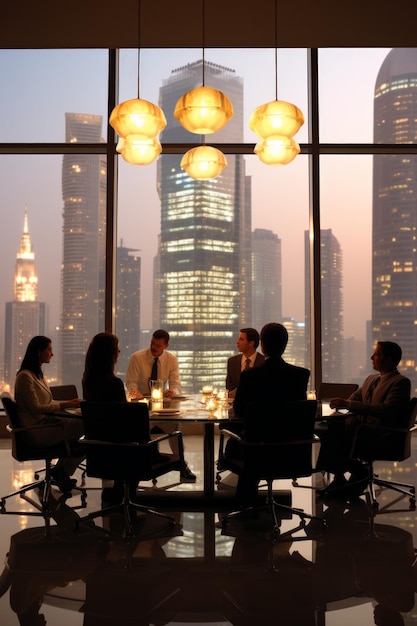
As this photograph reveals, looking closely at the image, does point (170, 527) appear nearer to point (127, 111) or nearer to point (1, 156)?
point (127, 111)

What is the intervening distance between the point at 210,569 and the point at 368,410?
176 centimetres

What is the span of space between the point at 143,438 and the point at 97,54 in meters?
5.96

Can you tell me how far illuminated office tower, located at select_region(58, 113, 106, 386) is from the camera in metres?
8.37

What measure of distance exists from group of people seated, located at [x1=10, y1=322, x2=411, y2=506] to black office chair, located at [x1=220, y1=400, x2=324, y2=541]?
7.3 inches

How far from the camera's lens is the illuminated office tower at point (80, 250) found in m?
8.37

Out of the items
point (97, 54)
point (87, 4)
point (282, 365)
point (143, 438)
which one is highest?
point (97, 54)

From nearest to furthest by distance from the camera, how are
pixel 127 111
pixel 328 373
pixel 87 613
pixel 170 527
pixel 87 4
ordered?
pixel 87 613, pixel 170 527, pixel 127 111, pixel 87 4, pixel 328 373

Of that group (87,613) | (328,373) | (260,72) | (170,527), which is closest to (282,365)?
(170,527)

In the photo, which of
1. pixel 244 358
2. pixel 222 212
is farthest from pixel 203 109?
pixel 222 212

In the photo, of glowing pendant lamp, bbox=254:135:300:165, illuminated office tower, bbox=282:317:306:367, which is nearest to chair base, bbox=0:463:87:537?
glowing pendant lamp, bbox=254:135:300:165

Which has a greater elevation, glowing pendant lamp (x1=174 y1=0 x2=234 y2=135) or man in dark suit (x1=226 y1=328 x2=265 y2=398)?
glowing pendant lamp (x1=174 y1=0 x2=234 y2=135)

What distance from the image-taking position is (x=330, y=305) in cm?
837

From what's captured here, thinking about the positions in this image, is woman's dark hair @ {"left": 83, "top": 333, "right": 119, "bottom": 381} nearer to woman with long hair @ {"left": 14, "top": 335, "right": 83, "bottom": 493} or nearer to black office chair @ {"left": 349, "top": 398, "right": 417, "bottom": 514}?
woman with long hair @ {"left": 14, "top": 335, "right": 83, "bottom": 493}

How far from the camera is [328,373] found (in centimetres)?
832
